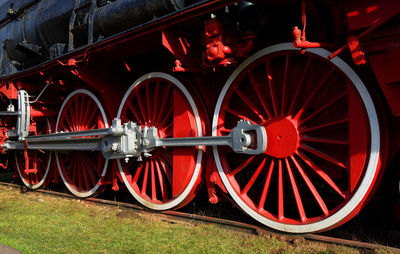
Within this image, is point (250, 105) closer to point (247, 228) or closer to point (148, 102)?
point (247, 228)

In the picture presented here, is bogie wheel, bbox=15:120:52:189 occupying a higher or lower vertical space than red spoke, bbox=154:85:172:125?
lower

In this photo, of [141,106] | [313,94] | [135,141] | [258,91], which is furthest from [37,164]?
[313,94]

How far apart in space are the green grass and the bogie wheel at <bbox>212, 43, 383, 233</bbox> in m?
0.27

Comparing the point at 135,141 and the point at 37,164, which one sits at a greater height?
the point at 135,141

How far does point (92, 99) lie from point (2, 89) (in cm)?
221

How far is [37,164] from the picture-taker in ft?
20.3

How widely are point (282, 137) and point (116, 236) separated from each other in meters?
1.80

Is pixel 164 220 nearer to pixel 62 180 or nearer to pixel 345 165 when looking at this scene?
pixel 345 165

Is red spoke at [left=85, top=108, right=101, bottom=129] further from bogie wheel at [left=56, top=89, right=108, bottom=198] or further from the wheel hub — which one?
the wheel hub

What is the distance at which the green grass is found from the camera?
286 cm

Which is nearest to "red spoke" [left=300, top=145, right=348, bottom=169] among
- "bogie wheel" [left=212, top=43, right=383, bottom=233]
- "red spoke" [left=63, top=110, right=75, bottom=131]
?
"bogie wheel" [left=212, top=43, right=383, bottom=233]

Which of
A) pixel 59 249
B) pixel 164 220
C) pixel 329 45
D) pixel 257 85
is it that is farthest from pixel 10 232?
pixel 329 45

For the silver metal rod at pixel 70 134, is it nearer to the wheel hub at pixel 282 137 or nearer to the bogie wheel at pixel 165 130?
the bogie wheel at pixel 165 130

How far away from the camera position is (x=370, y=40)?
2.52m
